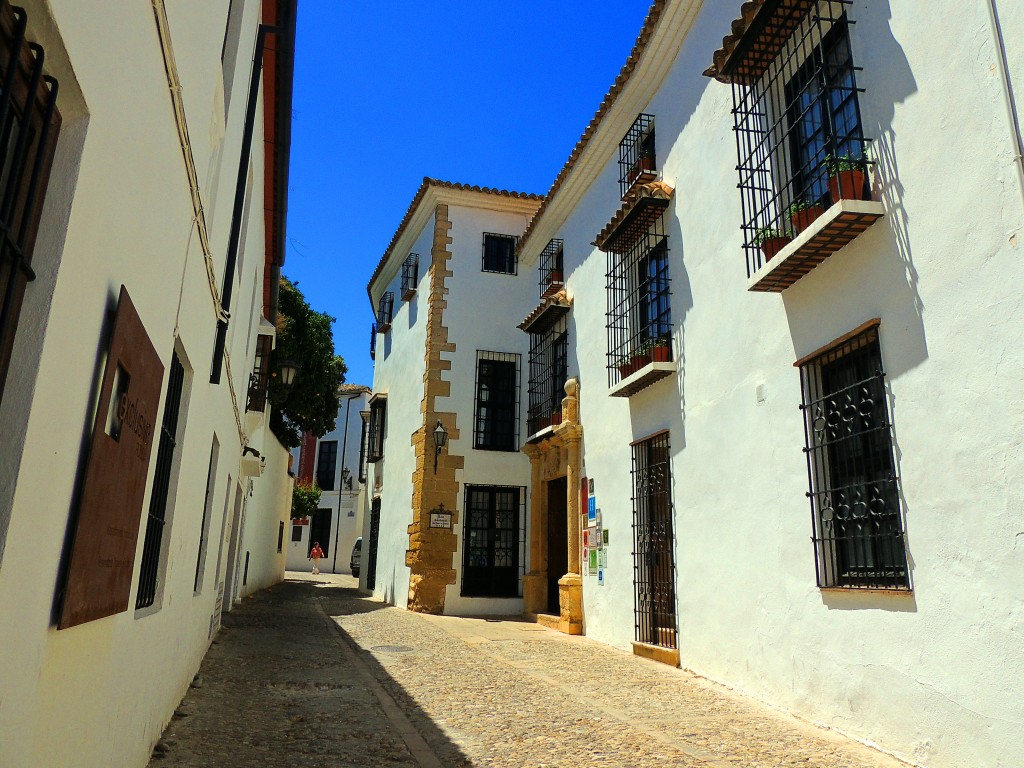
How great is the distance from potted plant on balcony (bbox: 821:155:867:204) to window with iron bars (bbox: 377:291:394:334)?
1488cm

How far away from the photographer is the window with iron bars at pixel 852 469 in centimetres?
489

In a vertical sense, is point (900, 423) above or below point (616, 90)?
below

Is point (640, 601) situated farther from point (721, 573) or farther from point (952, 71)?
point (952, 71)

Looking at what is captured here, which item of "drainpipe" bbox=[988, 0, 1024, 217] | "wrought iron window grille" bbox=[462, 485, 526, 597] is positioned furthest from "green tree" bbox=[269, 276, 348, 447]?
"drainpipe" bbox=[988, 0, 1024, 217]

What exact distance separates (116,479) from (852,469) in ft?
15.2

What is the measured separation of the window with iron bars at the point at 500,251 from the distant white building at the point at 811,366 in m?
3.81

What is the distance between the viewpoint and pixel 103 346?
229cm

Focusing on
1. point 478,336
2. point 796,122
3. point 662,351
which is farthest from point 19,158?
point 478,336

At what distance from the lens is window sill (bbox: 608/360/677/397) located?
8.12 m

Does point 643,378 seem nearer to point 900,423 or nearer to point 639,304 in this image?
point 639,304

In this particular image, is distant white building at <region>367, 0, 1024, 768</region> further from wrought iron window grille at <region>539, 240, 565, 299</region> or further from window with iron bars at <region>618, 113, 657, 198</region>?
wrought iron window grille at <region>539, 240, 565, 299</region>

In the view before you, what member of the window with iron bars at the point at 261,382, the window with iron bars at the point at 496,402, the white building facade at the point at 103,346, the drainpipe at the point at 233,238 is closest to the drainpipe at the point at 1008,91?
the white building facade at the point at 103,346

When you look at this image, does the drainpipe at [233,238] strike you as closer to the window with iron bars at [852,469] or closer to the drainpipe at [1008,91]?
the window with iron bars at [852,469]

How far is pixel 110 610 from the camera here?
267 cm
